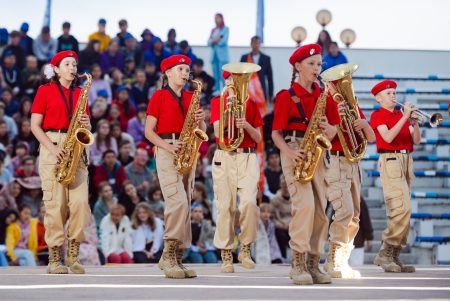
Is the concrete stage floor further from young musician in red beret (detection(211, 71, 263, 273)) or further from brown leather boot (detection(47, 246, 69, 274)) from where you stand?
young musician in red beret (detection(211, 71, 263, 273))

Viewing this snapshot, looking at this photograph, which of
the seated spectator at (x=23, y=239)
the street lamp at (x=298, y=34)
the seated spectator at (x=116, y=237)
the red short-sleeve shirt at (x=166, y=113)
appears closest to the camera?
the red short-sleeve shirt at (x=166, y=113)

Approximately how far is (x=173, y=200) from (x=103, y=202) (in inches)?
256

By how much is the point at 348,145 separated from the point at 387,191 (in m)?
1.48

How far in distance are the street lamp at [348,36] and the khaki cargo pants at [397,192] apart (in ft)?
38.5

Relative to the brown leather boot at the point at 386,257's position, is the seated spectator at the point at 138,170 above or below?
above

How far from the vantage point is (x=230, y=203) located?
13320 millimetres

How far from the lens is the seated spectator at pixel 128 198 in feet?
58.3

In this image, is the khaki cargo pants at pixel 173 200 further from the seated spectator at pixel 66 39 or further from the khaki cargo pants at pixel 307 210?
the seated spectator at pixel 66 39

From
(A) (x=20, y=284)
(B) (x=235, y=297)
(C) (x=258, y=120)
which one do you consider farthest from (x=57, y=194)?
(B) (x=235, y=297)

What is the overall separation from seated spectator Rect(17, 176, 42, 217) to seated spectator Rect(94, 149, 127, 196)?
3.45 feet

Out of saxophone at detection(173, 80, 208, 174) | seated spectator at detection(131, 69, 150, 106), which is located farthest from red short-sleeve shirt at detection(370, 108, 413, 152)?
seated spectator at detection(131, 69, 150, 106)

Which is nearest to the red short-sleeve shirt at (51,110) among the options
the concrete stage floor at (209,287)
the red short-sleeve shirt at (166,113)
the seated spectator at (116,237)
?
the red short-sleeve shirt at (166,113)

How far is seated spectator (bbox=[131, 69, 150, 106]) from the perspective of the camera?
70.5 feet

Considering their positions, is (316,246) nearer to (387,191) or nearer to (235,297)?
(235,297)
